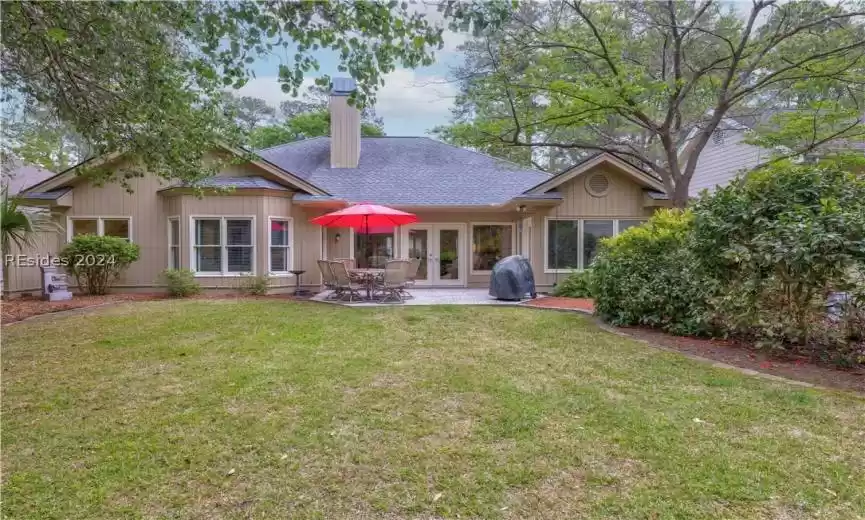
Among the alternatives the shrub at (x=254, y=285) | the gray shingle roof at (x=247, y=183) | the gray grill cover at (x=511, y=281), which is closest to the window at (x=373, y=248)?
the gray shingle roof at (x=247, y=183)

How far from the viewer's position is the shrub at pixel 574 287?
1290 cm

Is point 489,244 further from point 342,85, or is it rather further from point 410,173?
point 342,85

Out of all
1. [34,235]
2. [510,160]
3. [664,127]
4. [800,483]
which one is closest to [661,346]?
[800,483]

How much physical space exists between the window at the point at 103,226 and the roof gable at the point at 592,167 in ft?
36.7

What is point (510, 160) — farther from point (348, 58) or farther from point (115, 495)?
point (115, 495)

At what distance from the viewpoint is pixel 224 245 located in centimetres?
1253

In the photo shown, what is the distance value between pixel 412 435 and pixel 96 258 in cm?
1153

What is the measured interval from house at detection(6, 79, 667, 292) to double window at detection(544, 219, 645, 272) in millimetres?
30

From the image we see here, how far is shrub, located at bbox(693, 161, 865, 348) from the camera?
16.6ft

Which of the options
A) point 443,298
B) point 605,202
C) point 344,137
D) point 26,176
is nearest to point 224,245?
point 443,298

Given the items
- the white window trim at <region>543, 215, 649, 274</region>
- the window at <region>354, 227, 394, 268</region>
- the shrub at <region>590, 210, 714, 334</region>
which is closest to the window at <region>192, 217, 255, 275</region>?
the window at <region>354, 227, 394, 268</region>

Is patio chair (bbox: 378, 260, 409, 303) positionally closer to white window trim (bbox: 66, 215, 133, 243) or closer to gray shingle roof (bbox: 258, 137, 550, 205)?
gray shingle roof (bbox: 258, 137, 550, 205)

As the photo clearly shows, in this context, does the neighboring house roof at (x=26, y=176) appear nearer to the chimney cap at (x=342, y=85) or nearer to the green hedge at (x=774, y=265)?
the chimney cap at (x=342, y=85)

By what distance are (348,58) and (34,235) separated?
27.2 ft
